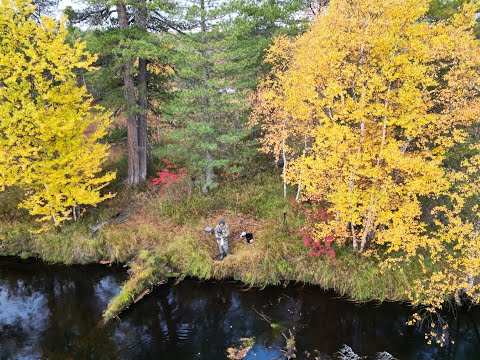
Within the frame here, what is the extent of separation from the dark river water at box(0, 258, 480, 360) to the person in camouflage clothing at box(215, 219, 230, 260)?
1.27 metres

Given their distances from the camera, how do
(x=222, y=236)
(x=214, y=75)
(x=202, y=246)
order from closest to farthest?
(x=222, y=236) < (x=202, y=246) < (x=214, y=75)

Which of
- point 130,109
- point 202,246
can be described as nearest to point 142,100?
point 130,109

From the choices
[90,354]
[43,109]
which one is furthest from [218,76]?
[90,354]

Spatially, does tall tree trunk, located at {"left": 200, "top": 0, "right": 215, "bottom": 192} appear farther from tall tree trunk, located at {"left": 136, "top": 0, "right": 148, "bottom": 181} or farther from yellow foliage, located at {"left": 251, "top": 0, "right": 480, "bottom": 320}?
yellow foliage, located at {"left": 251, "top": 0, "right": 480, "bottom": 320}

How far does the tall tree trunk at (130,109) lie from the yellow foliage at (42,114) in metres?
2.24

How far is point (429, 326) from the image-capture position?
1083 cm

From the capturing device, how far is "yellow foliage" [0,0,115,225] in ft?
38.7

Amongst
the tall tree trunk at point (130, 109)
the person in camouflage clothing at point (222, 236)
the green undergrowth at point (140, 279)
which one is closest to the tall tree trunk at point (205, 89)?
the tall tree trunk at point (130, 109)

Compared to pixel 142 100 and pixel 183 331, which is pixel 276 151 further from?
pixel 183 331

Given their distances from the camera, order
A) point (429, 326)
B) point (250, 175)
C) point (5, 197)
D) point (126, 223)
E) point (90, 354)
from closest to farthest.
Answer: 1. point (90, 354)
2. point (429, 326)
3. point (126, 223)
4. point (5, 197)
5. point (250, 175)

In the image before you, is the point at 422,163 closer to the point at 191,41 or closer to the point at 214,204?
the point at 214,204

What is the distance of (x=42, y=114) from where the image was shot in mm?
12211

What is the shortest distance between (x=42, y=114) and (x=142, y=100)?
5.36 m

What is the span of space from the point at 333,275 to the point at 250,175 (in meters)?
7.86
